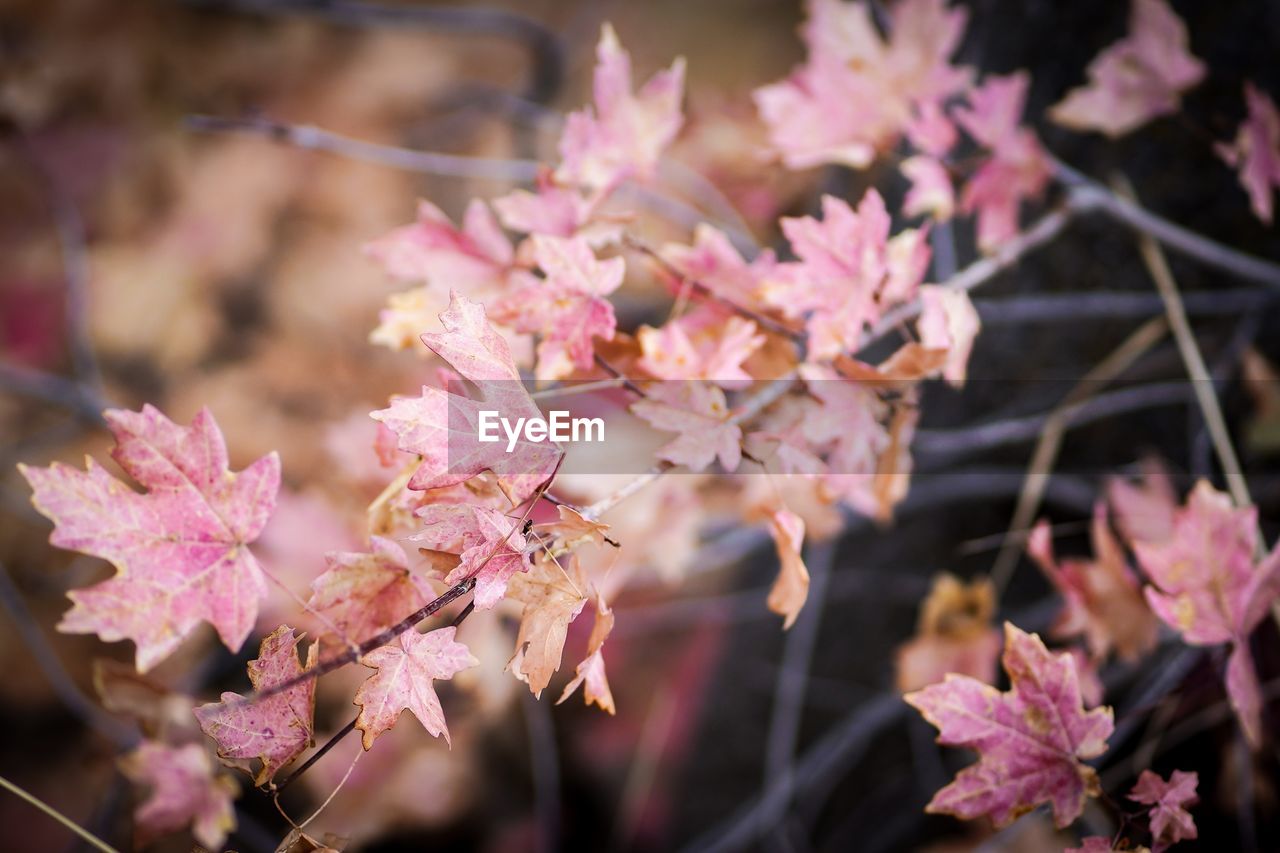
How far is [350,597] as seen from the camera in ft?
1.33

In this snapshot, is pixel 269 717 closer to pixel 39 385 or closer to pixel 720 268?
pixel 720 268

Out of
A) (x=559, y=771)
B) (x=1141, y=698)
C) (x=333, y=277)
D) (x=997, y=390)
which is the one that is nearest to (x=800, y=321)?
(x=997, y=390)

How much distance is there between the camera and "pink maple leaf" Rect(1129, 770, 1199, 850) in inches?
16.9

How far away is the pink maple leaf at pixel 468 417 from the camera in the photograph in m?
0.38

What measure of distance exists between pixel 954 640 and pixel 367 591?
63cm

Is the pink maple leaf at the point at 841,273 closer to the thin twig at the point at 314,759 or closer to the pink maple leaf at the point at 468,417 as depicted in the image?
the pink maple leaf at the point at 468,417

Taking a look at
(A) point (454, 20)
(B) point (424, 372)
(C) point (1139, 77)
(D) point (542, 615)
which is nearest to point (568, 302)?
(D) point (542, 615)

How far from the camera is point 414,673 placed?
399 mm

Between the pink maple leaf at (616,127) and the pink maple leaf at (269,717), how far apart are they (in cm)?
37

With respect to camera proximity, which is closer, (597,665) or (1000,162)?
(597,665)

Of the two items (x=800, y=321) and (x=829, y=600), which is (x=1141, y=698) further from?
(x=800, y=321)

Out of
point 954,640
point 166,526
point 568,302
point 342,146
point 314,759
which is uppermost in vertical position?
point 342,146

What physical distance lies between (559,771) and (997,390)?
99 cm

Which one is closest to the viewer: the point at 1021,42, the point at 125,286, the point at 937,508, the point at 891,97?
the point at 891,97
